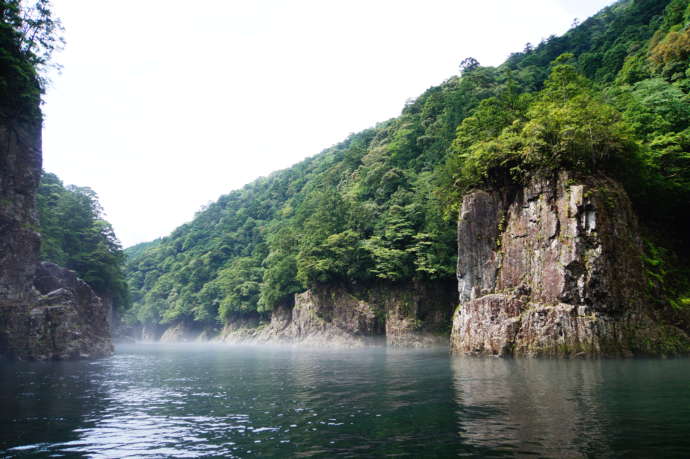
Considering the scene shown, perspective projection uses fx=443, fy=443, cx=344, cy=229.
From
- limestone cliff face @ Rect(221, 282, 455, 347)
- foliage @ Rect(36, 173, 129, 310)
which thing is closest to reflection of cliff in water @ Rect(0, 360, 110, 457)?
limestone cliff face @ Rect(221, 282, 455, 347)

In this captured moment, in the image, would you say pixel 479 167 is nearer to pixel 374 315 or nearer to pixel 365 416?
pixel 374 315

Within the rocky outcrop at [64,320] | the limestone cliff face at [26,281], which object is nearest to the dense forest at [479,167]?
the rocky outcrop at [64,320]

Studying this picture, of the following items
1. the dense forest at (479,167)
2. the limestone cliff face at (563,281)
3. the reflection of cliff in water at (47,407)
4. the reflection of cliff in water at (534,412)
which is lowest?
the reflection of cliff in water at (47,407)

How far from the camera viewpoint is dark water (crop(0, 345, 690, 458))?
29.0 ft

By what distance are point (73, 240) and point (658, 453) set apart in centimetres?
7059

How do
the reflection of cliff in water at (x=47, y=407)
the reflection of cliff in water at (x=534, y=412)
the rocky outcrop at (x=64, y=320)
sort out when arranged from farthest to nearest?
the rocky outcrop at (x=64, y=320) → the reflection of cliff in water at (x=47, y=407) → the reflection of cliff in water at (x=534, y=412)

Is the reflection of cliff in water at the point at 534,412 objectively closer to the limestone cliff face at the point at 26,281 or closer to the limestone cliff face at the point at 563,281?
the limestone cliff face at the point at 563,281

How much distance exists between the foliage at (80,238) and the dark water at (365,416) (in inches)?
1678

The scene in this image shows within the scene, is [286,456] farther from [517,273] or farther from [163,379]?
[517,273]

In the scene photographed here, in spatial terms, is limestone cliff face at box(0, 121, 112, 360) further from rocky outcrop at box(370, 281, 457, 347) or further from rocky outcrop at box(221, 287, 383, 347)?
rocky outcrop at box(370, 281, 457, 347)

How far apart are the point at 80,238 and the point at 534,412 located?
69326 mm

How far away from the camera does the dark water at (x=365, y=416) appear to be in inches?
348

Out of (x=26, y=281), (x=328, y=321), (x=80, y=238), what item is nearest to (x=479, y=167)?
(x=328, y=321)

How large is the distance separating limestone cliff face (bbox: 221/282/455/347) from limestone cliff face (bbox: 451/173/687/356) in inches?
650
